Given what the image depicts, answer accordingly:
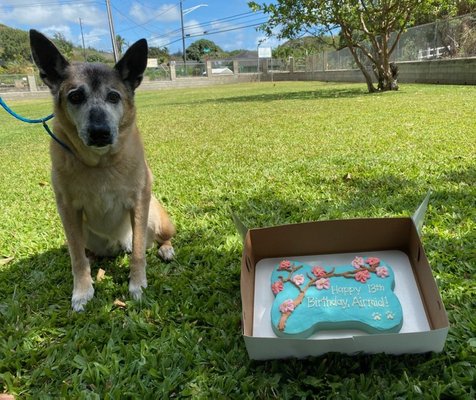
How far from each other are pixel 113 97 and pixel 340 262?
5.60ft

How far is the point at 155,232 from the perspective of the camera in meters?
2.97

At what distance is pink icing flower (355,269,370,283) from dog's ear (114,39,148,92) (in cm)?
185

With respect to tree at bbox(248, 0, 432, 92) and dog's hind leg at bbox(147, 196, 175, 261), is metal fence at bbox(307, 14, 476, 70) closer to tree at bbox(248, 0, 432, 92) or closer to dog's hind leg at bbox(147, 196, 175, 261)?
tree at bbox(248, 0, 432, 92)

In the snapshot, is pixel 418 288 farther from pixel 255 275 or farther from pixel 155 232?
pixel 155 232

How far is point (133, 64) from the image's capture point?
268 centimetres

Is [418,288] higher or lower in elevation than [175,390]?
higher

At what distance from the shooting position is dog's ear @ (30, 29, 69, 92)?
2395 millimetres

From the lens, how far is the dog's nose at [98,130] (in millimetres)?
2332

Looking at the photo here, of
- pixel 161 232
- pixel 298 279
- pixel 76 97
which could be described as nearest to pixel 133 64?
pixel 76 97

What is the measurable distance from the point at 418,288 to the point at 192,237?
1.73 meters

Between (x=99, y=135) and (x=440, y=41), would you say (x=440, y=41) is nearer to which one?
(x=440, y=41)

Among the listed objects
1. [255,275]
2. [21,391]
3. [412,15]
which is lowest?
[21,391]

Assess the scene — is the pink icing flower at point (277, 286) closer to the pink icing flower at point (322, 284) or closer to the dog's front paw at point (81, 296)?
the pink icing flower at point (322, 284)

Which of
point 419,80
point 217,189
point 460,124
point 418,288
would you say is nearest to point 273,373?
point 418,288
